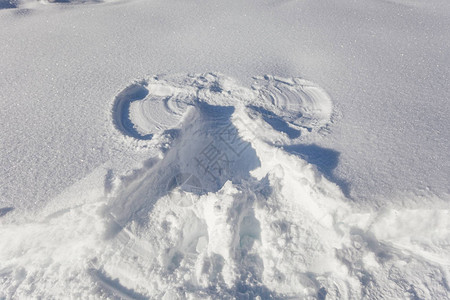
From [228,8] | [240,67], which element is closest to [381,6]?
[228,8]

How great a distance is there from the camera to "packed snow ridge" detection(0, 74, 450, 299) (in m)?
1.69

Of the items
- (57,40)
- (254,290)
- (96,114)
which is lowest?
(254,290)

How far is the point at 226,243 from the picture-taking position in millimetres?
1739

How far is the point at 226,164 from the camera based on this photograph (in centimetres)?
229

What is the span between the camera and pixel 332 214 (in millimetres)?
1781

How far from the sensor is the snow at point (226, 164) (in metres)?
1.74

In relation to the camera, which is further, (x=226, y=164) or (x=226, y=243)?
(x=226, y=164)

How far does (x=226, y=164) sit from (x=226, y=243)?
2.29ft

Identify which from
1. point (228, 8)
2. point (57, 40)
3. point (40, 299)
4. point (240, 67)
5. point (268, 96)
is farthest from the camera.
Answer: point (228, 8)

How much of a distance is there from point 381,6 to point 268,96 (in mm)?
2195

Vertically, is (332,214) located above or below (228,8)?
below

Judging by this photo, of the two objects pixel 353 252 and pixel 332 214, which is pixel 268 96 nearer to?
pixel 332 214

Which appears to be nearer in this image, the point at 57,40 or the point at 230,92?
the point at 230,92

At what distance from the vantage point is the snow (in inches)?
68.5
